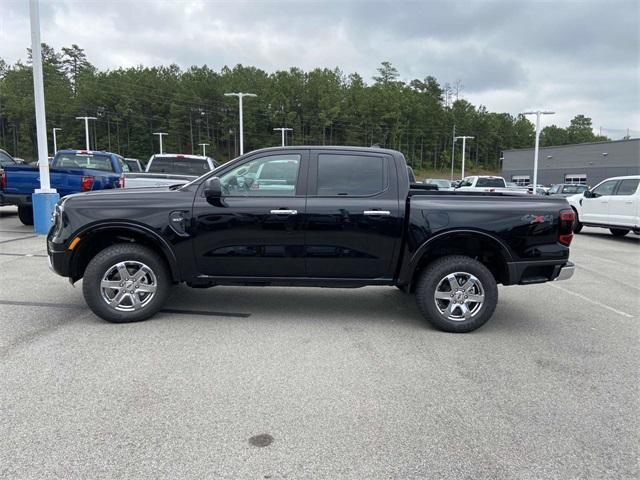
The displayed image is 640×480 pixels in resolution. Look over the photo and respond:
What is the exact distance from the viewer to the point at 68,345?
4.55m

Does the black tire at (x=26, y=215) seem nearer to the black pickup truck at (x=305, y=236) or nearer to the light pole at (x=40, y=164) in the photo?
the light pole at (x=40, y=164)

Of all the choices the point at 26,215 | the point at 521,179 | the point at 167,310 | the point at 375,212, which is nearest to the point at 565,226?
the point at 375,212

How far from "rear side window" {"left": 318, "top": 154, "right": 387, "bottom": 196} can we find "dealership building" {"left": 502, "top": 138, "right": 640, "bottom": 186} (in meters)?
57.0

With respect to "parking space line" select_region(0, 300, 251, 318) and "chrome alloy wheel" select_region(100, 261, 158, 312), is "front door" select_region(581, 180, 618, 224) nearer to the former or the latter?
"parking space line" select_region(0, 300, 251, 318)

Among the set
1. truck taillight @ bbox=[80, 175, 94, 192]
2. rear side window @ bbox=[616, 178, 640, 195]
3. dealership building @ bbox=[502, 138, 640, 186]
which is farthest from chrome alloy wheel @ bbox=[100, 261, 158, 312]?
dealership building @ bbox=[502, 138, 640, 186]

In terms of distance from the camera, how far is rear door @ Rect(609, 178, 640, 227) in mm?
12875

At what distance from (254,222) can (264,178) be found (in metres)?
0.51

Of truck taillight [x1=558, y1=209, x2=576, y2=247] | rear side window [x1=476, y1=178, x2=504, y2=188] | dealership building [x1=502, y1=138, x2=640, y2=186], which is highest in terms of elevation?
dealership building [x1=502, y1=138, x2=640, y2=186]

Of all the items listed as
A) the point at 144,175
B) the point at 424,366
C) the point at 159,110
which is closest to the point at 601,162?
the point at 144,175

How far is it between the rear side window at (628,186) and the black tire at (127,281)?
12642 millimetres

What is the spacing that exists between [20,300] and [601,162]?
64.1 m

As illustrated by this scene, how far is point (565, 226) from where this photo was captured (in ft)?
16.9

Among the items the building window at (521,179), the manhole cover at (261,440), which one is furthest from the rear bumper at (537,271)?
the building window at (521,179)

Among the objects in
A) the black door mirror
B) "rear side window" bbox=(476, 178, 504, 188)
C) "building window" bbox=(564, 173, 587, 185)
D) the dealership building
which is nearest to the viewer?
the black door mirror
